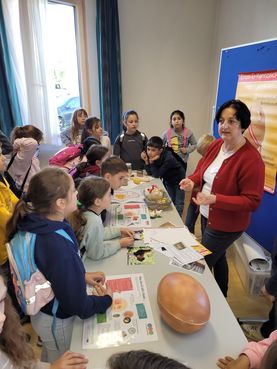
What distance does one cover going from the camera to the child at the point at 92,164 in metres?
1.89

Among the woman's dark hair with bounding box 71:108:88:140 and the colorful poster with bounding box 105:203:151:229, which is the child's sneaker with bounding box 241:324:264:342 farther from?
the woman's dark hair with bounding box 71:108:88:140

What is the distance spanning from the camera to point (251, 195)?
1352 mm

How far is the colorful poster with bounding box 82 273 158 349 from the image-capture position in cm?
85

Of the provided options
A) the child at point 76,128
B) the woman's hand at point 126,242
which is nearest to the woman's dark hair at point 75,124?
the child at point 76,128

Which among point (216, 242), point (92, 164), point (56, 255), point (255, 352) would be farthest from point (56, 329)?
point (92, 164)

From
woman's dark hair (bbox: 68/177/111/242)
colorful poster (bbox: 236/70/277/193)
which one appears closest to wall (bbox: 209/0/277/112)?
colorful poster (bbox: 236/70/277/193)

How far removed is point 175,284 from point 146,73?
3.42 m

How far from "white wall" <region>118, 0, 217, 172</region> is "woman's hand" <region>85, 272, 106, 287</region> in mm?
3079

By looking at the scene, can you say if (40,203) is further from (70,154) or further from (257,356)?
(70,154)

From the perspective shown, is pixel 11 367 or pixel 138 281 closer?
pixel 11 367

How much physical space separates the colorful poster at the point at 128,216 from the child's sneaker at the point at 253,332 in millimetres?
948

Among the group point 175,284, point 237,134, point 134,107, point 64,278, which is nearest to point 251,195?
Answer: point 237,134

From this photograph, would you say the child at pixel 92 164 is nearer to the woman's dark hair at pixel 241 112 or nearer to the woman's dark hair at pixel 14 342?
the woman's dark hair at pixel 241 112

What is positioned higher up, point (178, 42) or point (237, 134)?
point (178, 42)
